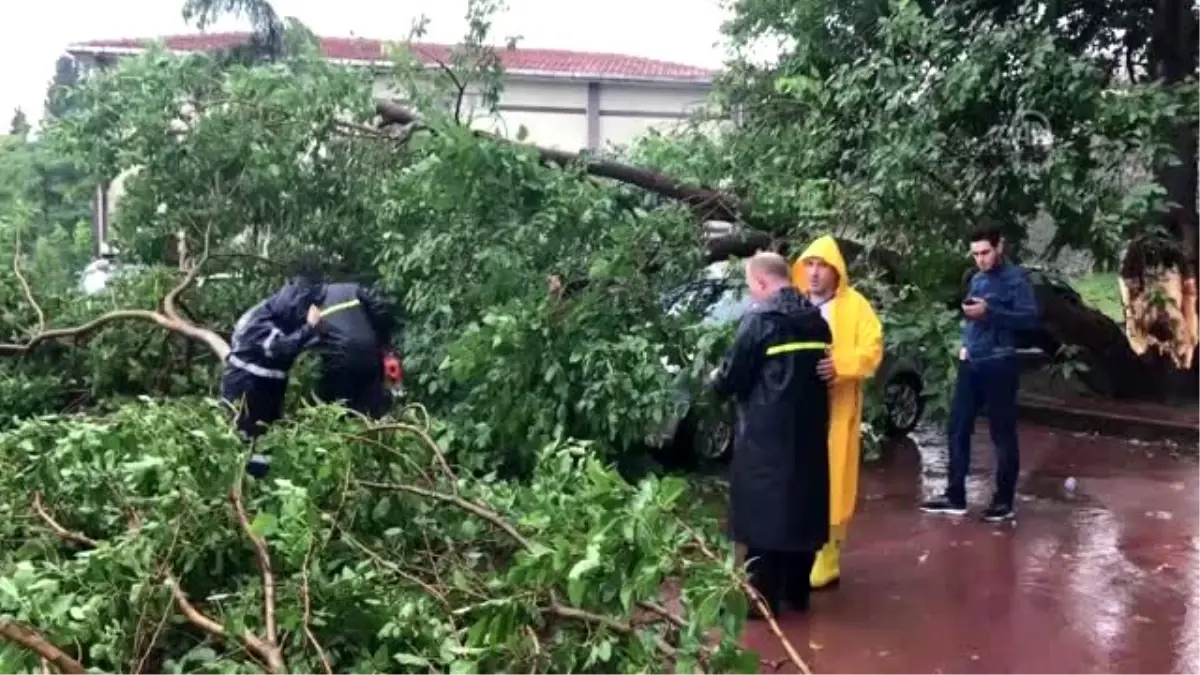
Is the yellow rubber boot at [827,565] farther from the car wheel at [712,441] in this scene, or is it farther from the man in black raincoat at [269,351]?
the man in black raincoat at [269,351]

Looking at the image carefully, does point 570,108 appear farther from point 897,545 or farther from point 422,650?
point 422,650

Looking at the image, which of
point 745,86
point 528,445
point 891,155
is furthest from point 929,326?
point 745,86

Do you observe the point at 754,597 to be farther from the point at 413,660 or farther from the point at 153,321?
the point at 153,321

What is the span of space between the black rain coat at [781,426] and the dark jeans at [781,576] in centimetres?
19

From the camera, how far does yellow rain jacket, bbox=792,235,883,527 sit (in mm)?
6148

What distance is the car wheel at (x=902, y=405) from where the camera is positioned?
444 inches

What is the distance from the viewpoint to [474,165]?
769 cm

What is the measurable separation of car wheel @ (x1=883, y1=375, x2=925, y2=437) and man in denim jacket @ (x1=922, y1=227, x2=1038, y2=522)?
3144 millimetres

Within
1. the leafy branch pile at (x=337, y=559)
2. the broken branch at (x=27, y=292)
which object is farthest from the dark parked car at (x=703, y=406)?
the broken branch at (x=27, y=292)

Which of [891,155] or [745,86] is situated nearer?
[891,155]

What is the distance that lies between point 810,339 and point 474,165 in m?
2.57

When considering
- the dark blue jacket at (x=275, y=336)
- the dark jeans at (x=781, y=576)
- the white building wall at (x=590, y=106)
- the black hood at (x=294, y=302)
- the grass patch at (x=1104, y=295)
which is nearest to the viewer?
the dark jeans at (x=781, y=576)

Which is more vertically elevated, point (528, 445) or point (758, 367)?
point (758, 367)

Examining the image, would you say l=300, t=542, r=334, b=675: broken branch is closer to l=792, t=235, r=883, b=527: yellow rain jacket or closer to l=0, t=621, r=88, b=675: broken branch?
l=0, t=621, r=88, b=675: broken branch
